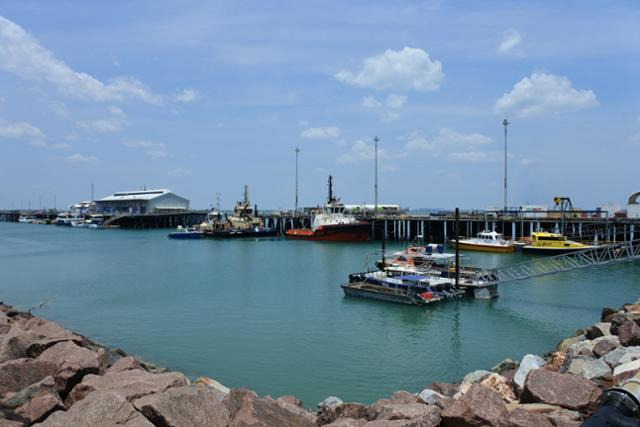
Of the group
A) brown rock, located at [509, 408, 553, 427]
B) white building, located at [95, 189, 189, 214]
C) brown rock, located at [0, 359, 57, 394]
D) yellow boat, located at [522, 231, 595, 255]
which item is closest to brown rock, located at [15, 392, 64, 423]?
brown rock, located at [0, 359, 57, 394]

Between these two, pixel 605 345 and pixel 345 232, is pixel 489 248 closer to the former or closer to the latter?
pixel 345 232

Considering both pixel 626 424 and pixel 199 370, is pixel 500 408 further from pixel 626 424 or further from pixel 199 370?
pixel 199 370

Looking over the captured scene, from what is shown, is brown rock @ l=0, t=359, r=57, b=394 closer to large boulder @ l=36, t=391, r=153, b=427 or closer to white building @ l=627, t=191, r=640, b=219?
large boulder @ l=36, t=391, r=153, b=427

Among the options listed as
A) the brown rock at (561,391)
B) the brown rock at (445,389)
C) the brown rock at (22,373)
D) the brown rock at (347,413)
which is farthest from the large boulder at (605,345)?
the brown rock at (22,373)

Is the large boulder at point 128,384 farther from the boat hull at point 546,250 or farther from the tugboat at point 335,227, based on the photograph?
the tugboat at point 335,227

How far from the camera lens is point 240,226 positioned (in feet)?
305

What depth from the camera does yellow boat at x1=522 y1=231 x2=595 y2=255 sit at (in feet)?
177

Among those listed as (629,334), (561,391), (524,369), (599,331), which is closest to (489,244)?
(599,331)

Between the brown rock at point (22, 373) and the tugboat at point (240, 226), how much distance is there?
3122 inches

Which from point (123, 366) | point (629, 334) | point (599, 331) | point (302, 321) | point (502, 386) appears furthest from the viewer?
point (302, 321)

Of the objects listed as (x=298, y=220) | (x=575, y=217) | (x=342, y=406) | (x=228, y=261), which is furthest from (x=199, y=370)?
(x=298, y=220)

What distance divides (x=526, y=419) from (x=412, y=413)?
61.6 inches

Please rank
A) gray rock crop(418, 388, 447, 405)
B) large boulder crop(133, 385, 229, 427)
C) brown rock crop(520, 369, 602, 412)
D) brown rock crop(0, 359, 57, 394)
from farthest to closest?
gray rock crop(418, 388, 447, 405), brown rock crop(0, 359, 57, 394), brown rock crop(520, 369, 602, 412), large boulder crop(133, 385, 229, 427)

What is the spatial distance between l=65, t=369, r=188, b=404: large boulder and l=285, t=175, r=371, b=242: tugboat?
6937 cm
